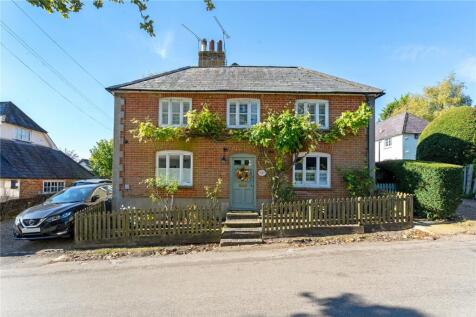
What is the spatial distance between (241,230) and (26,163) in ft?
62.0

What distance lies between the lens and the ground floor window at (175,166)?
12.7 metres

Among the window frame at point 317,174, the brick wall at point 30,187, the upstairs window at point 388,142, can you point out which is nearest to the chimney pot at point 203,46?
the window frame at point 317,174

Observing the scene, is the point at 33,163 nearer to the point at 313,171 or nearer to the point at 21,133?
the point at 21,133

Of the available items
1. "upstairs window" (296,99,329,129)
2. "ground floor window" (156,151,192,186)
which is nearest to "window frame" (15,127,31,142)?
"ground floor window" (156,151,192,186)

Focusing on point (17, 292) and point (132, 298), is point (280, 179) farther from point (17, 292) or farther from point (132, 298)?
point (17, 292)

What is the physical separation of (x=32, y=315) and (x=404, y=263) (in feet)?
24.5

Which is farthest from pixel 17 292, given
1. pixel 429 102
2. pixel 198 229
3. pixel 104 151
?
pixel 429 102

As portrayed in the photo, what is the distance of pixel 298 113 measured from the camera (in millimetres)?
12953

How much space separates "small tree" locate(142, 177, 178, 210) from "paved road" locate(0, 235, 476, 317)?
4.40 metres

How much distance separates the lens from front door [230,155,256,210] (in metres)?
12.7

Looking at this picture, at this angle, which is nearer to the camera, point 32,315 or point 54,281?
point 32,315

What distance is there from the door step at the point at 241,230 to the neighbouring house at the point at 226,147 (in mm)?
1295

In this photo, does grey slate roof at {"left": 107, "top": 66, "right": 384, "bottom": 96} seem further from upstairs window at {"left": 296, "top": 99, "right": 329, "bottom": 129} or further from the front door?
the front door

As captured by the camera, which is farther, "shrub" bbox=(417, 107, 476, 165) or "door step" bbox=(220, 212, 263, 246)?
"shrub" bbox=(417, 107, 476, 165)
